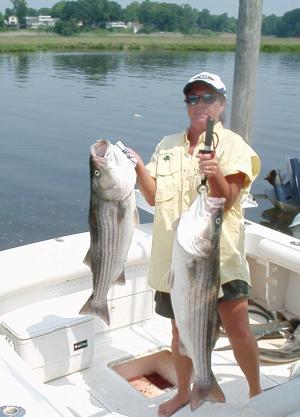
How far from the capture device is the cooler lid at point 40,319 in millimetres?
3630

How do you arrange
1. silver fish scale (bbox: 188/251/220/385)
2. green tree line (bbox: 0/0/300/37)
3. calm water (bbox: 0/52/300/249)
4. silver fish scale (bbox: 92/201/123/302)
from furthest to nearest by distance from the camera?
1. green tree line (bbox: 0/0/300/37)
2. calm water (bbox: 0/52/300/249)
3. silver fish scale (bbox: 92/201/123/302)
4. silver fish scale (bbox: 188/251/220/385)

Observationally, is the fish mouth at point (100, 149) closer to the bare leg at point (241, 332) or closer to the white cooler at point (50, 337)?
the bare leg at point (241, 332)

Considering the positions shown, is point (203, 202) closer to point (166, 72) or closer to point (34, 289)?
point (34, 289)

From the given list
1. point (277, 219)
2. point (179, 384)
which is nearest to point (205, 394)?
point (179, 384)

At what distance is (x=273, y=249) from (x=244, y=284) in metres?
1.63

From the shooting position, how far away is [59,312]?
3.91 metres

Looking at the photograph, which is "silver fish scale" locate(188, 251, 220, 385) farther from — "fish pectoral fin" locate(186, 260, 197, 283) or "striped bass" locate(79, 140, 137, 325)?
"striped bass" locate(79, 140, 137, 325)

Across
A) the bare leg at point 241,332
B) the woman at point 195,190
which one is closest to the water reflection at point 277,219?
the bare leg at point 241,332

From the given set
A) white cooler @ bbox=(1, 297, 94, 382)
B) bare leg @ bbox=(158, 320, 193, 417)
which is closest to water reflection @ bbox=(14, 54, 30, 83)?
white cooler @ bbox=(1, 297, 94, 382)

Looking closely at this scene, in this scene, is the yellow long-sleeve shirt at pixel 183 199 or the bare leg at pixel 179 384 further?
the bare leg at pixel 179 384

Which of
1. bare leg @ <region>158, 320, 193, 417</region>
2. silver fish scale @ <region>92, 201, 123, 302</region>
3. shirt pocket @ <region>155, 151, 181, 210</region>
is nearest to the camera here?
silver fish scale @ <region>92, 201, 123, 302</region>

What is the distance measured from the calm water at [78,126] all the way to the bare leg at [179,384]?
5.18 metres

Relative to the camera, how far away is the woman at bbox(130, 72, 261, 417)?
9.50 feet

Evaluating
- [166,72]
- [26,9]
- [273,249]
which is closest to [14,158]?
[273,249]
